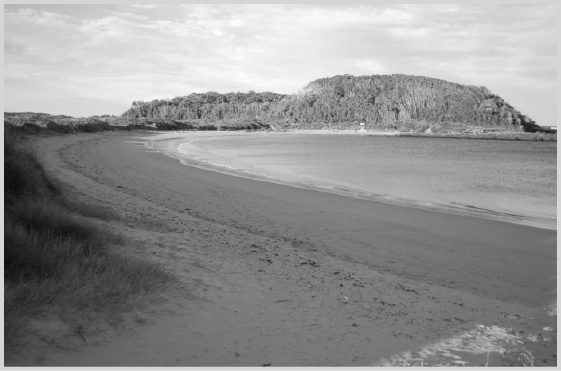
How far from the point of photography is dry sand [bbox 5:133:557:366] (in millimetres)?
3232

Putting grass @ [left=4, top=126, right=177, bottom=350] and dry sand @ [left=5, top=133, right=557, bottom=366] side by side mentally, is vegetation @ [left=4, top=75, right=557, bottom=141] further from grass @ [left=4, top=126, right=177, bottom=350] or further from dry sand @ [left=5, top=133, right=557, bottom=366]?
grass @ [left=4, top=126, right=177, bottom=350]

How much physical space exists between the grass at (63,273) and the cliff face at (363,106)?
429ft

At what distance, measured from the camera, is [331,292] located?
15.2 ft

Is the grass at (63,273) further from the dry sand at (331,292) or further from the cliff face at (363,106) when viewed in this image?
the cliff face at (363,106)

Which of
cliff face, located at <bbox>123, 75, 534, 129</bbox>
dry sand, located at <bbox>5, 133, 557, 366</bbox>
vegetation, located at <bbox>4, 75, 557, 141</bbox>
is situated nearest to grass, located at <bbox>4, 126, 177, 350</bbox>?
dry sand, located at <bbox>5, 133, 557, 366</bbox>

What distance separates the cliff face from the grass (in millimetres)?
130659

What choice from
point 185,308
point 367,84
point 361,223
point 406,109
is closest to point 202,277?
point 185,308

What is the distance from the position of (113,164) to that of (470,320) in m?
15.6

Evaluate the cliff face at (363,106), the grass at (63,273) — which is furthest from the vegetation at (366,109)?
the grass at (63,273)

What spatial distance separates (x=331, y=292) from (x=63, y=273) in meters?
2.78

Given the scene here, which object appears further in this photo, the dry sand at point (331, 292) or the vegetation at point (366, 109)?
the vegetation at point (366, 109)

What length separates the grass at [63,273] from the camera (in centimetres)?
308

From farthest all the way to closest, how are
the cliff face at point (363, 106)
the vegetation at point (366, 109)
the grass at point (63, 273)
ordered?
the cliff face at point (363, 106) < the vegetation at point (366, 109) < the grass at point (63, 273)

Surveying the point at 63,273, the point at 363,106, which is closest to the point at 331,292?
the point at 63,273
